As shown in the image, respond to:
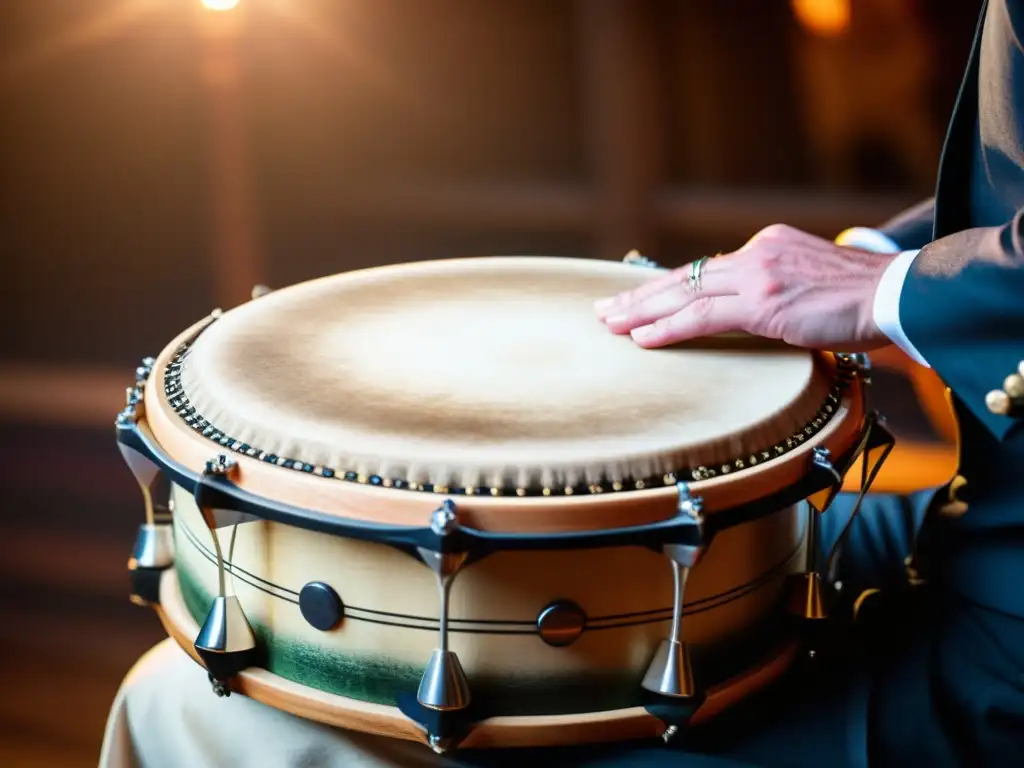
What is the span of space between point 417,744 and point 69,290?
1574 mm

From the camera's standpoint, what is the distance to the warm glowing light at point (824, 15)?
6.92 feet

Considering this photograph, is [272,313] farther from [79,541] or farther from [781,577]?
[79,541]

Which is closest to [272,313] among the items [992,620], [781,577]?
[781,577]

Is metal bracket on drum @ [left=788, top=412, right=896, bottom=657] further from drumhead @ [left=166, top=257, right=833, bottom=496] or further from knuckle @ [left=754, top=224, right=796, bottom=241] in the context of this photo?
knuckle @ [left=754, top=224, right=796, bottom=241]

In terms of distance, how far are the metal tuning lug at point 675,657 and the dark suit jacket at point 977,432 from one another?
16 centimetres

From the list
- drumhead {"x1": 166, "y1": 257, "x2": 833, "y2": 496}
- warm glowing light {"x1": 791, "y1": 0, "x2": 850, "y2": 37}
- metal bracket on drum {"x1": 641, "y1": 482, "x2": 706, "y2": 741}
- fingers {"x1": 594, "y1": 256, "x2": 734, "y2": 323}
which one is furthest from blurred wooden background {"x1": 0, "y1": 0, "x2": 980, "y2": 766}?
metal bracket on drum {"x1": 641, "y1": 482, "x2": 706, "y2": 741}

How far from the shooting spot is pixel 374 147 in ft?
7.18

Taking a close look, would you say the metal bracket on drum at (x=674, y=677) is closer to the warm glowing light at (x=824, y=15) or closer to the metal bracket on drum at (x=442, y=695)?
the metal bracket on drum at (x=442, y=695)

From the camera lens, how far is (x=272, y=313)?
0.88 meters

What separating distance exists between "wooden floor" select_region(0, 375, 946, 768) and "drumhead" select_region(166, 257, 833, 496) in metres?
0.93

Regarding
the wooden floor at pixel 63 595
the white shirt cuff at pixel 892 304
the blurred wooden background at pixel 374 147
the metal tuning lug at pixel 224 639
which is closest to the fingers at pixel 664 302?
the white shirt cuff at pixel 892 304

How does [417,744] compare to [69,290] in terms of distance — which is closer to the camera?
[417,744]

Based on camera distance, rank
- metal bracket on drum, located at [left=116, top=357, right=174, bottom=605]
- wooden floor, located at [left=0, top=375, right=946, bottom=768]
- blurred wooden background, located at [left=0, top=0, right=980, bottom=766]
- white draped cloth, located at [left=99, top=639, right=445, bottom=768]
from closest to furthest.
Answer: white draped cloth, located at [left=99, top=639, right=445, bottom=768], metal bracket on drum, located at [left=116, top=357, right=174, bottom=605], wooden floor, located at [left=0, top=375, right=946, bottom=768], blurred wooden background, located at [left=0, top=0, right=980, bottom=766]

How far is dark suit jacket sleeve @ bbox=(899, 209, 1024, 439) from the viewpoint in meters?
0.66
